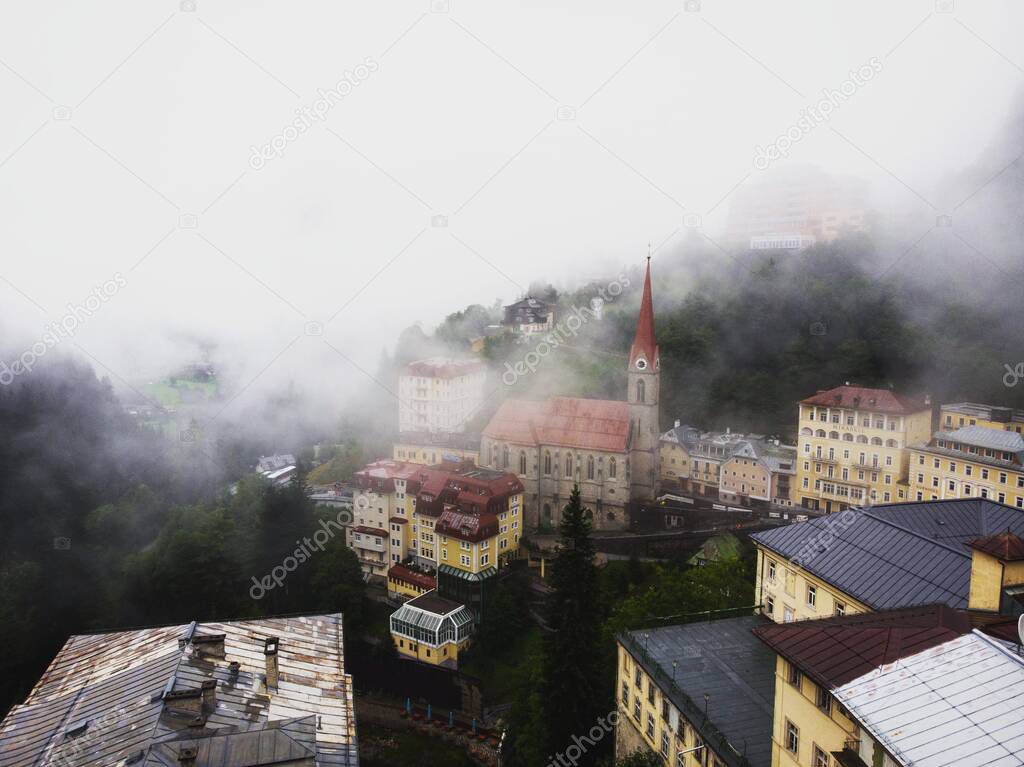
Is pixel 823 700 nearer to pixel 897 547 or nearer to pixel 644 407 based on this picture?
pixel 897 547

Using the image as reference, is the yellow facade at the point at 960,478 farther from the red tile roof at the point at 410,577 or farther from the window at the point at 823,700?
the window at the point at 823,700

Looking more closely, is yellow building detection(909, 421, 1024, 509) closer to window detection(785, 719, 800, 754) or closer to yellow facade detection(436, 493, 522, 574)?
yellow facade detection(436, 493, 522, 574)

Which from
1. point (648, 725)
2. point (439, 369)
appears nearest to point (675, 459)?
point (439, 369)

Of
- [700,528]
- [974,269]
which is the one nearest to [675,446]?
[700,528]

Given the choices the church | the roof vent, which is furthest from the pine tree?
the church

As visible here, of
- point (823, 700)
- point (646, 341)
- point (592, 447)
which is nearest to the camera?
point (823, 700)
